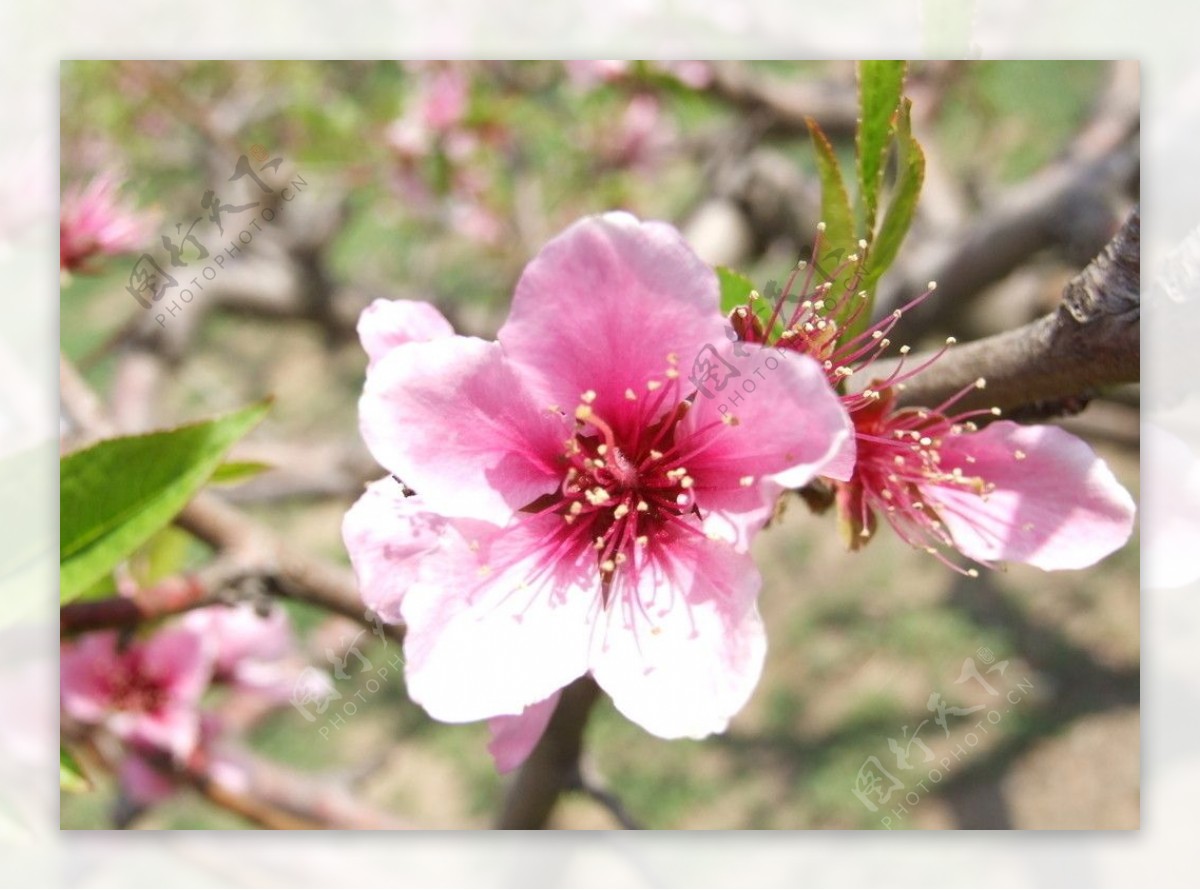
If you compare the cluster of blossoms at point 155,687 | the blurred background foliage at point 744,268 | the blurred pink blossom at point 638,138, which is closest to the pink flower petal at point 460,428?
the cluster of blossoms at point 155,687

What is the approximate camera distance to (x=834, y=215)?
0.61 meters

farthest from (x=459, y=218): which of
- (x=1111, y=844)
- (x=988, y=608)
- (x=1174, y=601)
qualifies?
(x=1111, y=844)

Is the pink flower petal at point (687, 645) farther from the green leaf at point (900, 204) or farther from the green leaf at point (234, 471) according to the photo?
the green leaf at point (234, 471)

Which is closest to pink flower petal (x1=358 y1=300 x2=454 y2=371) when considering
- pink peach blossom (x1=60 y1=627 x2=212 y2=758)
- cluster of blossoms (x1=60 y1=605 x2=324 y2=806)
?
cluster of blossoms (x1=60 y1=605 x2=324 y2=806)

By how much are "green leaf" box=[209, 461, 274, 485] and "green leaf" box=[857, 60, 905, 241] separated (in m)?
0.48

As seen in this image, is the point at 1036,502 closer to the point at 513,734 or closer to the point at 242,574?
the point at 513,734

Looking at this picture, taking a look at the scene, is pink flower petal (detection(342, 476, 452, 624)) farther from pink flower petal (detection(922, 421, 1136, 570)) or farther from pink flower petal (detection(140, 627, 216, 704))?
pink flower petal (detection(140, 627, 216, 704))

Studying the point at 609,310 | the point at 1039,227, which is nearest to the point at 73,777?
the point at 609,310

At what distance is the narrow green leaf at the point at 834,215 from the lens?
60 centimetres

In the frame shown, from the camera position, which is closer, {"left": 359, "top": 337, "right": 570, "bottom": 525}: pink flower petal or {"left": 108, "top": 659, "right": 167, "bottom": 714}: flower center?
{"left": 359, "top": 337, "right": 570, "bottom": 525}: pink flower petal

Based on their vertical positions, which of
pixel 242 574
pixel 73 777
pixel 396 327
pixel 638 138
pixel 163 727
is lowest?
pixel 163 727

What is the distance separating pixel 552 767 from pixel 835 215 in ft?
1.88

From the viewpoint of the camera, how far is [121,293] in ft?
8.93

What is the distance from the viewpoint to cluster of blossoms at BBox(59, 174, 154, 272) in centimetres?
109
